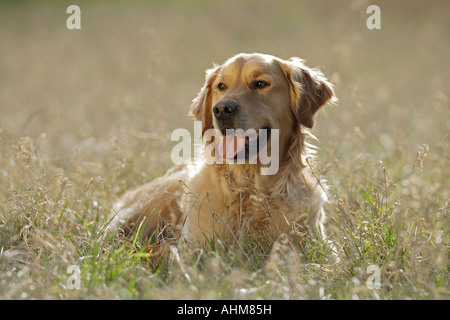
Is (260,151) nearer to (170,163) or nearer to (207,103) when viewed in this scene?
(207,103)

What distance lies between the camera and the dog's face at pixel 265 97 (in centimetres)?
307

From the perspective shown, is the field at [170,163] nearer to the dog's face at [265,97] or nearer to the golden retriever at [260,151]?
the golden retriever at [260,151]

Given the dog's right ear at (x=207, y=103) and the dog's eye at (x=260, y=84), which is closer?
the dog's eye at (x=260, y=84)

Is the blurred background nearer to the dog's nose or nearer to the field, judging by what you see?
the field

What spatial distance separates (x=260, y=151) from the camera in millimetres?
3232

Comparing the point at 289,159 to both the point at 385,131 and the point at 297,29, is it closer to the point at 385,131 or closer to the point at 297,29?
the point at 385,131

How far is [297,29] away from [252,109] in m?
13.5

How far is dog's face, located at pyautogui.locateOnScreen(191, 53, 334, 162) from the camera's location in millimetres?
3070

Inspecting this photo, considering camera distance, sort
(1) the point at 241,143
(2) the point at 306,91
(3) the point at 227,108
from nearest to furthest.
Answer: (3) the point at 227,108
(1) the point at 241,143
(2) the point at 306,91

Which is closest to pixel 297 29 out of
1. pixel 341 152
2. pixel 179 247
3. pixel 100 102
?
pixel 100 102

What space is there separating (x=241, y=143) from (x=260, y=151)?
0.56 ft

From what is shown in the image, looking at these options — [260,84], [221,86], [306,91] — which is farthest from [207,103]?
[306,91]

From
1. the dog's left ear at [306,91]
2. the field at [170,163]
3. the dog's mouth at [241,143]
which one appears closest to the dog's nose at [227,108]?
the dog's mouth at [241,143]

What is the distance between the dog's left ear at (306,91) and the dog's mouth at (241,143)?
0.26 meters
